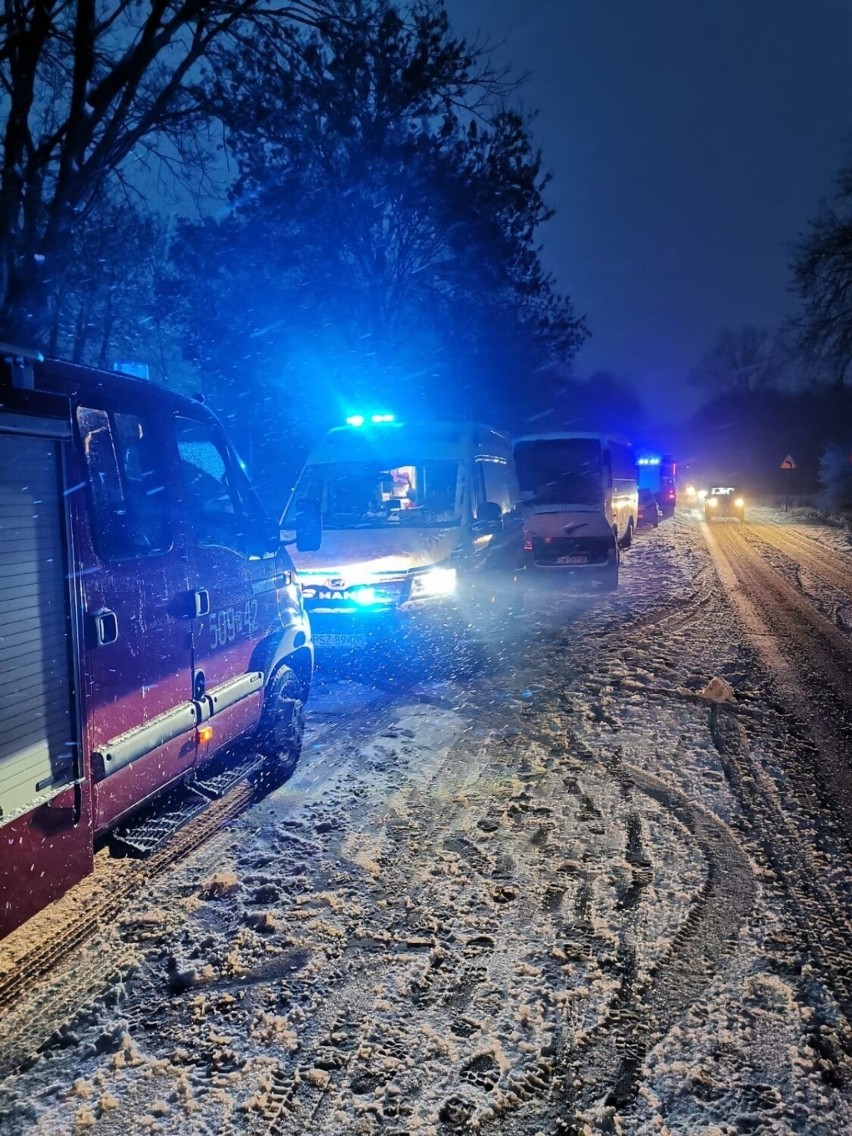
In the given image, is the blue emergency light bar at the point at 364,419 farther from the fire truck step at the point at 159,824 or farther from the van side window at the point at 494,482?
the fire truck step at the point at 159,824

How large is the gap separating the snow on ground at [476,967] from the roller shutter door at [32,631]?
989mm

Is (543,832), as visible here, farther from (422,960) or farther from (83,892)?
(83,892)

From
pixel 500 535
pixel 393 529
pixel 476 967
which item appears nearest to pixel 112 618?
pixel 476 967

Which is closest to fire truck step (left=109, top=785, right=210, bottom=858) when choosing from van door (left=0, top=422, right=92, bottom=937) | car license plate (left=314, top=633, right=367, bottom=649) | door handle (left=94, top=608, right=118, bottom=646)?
van door (left=0, top=422, right=92, bottom=937)

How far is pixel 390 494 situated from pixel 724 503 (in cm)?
2791

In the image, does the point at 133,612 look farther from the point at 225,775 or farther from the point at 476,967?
the point at 476,967

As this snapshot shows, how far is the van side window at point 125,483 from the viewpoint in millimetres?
3178

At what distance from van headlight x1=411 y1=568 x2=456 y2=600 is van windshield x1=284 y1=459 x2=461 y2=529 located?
2.22 ft

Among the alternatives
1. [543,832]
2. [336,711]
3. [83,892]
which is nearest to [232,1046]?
[83,892]

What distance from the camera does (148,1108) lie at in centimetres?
244

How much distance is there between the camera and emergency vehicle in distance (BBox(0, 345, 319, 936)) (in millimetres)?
2650

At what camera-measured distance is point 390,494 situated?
32.9ft

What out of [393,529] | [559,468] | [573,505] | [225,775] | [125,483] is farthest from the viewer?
[559,468]

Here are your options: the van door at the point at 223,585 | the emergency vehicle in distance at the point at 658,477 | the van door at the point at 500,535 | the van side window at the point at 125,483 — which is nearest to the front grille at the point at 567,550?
the van door at the point at 500,535
